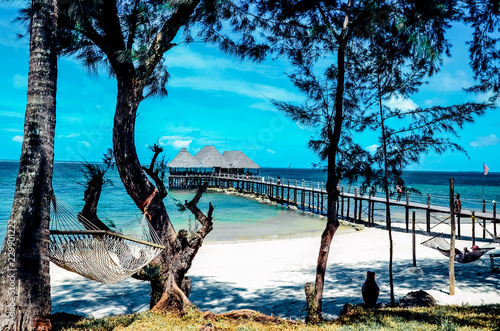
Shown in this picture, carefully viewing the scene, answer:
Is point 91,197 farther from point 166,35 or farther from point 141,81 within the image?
point 166,35

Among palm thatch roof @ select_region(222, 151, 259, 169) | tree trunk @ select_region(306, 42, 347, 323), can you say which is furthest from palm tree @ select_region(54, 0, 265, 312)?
palm thatch roof @ select_region(222, 151, 259, 169)

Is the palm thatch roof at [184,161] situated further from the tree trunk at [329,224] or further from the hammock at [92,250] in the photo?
the hammock at [92,250]

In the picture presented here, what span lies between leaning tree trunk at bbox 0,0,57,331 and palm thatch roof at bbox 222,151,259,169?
36.5 metres

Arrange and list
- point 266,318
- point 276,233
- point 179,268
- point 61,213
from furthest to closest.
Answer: point 276,233, point 179,268, point 266,318, point 61,213

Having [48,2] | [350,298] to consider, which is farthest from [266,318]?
[48,2]

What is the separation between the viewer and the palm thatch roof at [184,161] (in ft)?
133

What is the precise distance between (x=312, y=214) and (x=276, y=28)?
61.8 ft

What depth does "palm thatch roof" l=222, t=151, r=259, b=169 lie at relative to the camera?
3975 centimetres

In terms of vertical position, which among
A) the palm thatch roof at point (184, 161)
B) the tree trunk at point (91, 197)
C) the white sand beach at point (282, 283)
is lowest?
the white sand beach at point (282, 283)

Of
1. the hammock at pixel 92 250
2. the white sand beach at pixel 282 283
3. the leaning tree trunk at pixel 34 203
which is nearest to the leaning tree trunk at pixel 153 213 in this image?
the hammock at pixel 92 250

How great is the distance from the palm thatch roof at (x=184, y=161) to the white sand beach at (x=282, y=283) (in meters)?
30.2

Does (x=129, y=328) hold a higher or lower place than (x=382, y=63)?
lower

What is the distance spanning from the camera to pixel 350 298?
6.02 m

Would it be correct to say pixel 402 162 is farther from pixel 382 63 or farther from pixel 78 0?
pixel 78 0
